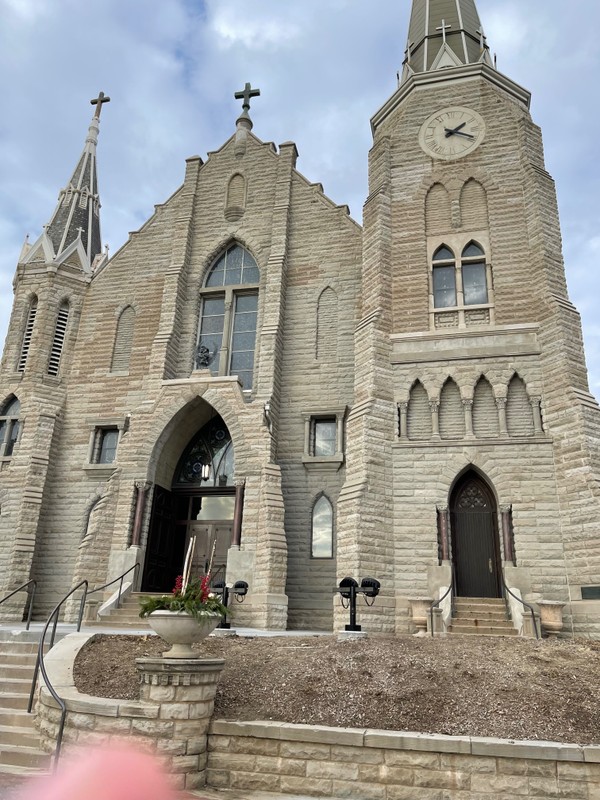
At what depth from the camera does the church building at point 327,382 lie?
14.0 m

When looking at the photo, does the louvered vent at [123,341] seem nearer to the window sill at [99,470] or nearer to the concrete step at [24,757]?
the window sill at [99,470]

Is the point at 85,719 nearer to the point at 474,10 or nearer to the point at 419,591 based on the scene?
the point at 419,591

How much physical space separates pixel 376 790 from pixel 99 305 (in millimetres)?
18307

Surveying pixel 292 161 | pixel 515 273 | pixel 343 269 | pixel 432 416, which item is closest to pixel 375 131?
pixel 292 161

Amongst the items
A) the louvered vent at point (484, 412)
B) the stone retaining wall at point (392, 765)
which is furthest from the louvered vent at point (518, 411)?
the stone retaining wall at point (392, 765)

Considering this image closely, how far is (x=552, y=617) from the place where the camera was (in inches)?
483

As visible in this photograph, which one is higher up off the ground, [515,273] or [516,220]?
[516,220]

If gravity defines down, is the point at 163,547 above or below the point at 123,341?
below

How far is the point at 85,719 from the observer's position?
6.82 m

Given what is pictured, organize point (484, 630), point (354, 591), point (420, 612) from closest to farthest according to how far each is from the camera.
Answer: point (354, 591)
point (484, 630)
point (420, 612)

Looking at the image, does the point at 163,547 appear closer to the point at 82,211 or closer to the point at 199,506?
the point at 199,506

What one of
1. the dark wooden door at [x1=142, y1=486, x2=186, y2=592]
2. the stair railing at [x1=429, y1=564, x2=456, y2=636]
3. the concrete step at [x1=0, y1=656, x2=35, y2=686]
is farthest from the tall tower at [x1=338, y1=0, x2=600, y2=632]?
the concrete step at [x1=0, y1=656, x2=35, y2=686]

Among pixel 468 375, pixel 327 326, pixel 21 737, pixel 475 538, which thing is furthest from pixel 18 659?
pixel 327 326

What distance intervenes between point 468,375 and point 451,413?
1035 mm
